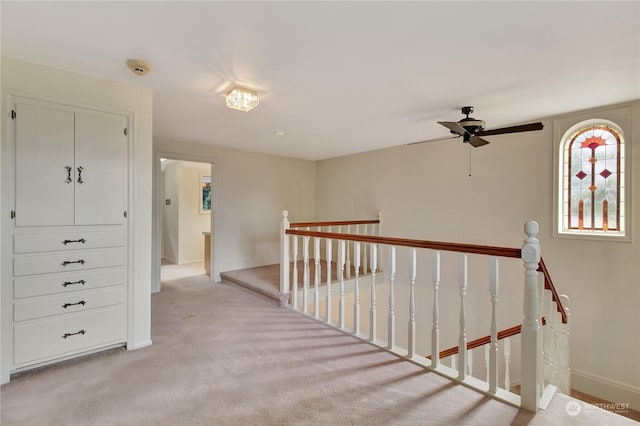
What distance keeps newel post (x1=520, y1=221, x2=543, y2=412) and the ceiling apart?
119cm

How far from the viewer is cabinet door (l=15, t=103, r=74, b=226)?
198cm

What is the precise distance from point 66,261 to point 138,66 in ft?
5.12

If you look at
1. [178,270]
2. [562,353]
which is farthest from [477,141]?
[178,270]

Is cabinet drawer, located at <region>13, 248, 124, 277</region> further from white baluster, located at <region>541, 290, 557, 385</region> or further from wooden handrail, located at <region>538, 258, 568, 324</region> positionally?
white baluster, located at <region>541, 290, 557, 385</region>

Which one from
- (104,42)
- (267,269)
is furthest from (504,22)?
(267,269)

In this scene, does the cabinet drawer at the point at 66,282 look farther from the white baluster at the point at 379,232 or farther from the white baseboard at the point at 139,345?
the white baluster at the point at 379,232

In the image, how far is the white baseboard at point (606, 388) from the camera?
2.77 m

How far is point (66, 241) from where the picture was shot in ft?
7.04

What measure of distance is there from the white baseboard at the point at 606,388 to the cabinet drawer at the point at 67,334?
460 centimetres

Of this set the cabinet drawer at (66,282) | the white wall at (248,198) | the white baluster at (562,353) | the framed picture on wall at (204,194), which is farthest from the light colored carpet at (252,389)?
the framed picture on wall at (204,194)

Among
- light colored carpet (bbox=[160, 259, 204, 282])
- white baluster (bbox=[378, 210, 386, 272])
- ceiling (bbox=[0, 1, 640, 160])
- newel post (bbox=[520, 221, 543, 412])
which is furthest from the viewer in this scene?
light colored carpet (bbox=[160, 259, 204, 282])

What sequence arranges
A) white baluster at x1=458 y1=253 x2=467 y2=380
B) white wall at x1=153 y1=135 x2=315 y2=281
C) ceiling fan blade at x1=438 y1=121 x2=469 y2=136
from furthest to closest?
white wall at x1=153 y1=135 x2=315 y2=281 < ceiling fan blade at x1=438 y1=121 x2=469 y2=136 < white baluster at x1=458 y1=253 x2=467 y2=380

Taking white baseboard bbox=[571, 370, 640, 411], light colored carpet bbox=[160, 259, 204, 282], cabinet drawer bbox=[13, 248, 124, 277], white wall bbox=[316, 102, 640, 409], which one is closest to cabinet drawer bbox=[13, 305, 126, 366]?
cabinet drawer bbox=[13, 248, 124, 277]

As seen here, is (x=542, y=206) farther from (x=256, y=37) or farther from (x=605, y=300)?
(x=256, y=37)
